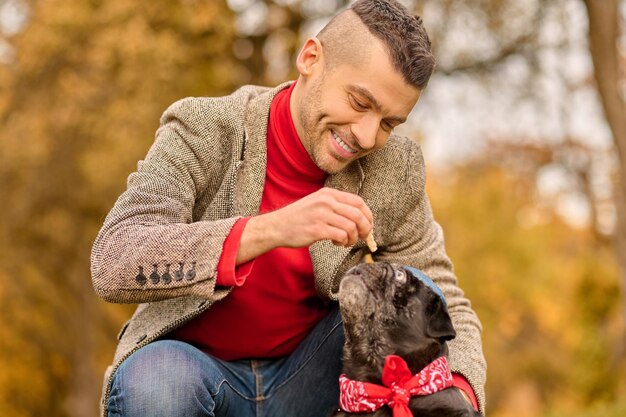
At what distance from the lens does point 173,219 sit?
3.19 m

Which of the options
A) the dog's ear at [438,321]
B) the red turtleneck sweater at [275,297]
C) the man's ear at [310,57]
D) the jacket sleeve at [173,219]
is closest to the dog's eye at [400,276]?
the dog's ear at [438,321]

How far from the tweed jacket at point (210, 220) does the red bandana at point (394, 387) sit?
11.1 inches

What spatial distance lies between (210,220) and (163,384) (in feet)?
2.19

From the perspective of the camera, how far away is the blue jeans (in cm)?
311

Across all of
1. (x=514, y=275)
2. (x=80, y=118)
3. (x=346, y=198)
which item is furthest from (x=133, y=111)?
(x=514, y=275)

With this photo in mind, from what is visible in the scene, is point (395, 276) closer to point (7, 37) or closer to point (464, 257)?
point (7, 37)

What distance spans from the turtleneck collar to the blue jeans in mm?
579

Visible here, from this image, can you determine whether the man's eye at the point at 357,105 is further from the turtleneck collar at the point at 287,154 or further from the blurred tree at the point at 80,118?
the blurred tree at the point at 80,118

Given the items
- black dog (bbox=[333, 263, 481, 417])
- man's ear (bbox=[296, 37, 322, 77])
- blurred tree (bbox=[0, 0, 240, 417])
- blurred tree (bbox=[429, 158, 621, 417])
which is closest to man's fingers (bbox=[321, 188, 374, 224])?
black dog (bbox=[333, 263, 481, 417])

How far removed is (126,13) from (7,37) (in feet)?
7.01

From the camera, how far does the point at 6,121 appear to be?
51.1 feet

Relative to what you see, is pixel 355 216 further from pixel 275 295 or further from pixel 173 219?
pixel 275 295

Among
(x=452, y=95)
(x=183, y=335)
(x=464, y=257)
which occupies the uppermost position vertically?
(x=183, y=335)

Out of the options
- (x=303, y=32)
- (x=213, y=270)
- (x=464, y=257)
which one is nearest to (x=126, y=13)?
(x=303, y=32)
